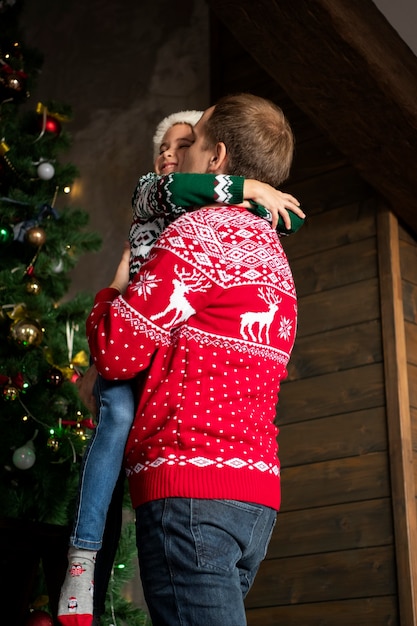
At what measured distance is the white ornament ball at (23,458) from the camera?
8.23 feet

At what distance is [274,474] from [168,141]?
0.84 meters

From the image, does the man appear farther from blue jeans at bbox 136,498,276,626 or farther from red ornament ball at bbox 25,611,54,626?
red ornament ball at bbox 25,611,54,626

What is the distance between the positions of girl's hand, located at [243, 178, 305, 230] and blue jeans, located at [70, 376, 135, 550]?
39 cm

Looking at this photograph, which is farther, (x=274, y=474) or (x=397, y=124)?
(x=397, y=124)

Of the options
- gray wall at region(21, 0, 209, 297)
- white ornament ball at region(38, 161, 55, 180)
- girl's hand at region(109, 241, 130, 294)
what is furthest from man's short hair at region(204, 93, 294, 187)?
gray wall at region(21, 0, 209, 297)

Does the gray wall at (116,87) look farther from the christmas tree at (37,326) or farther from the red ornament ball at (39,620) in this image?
the red ornament ball at (39,620)

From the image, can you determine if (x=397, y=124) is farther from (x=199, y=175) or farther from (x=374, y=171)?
(x=199, y=175)

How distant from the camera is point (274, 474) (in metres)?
1.36

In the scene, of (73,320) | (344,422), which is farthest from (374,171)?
(73,320)

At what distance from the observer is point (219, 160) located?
5.06 feet

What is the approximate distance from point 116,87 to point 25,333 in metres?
1.92

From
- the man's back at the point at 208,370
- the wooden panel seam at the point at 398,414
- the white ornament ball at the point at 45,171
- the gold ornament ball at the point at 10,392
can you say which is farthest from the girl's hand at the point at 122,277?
the wooden panel seam at the point at 398,414

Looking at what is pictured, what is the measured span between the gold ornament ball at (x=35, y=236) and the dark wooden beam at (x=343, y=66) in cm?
87

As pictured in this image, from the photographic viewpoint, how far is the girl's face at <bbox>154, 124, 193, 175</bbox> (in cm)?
183
